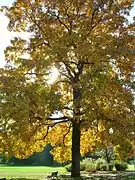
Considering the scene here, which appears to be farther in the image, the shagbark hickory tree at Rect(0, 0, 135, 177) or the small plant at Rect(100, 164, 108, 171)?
the small plant at Rect(100, 164, 108, 171)

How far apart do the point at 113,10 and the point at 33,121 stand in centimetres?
929

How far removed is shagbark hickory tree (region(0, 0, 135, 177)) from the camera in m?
24.6

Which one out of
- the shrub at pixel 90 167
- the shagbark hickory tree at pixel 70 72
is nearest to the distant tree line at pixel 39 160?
the shrub at pixel 90 167

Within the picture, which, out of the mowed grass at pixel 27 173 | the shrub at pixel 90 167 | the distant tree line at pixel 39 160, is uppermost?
the distant tree line at pixel 39 160

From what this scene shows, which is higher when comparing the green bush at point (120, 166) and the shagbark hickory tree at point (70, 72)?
the shagbark hickory tree at point (70, 72)

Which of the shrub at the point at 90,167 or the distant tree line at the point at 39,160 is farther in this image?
the distant tree line at the point at 39,160

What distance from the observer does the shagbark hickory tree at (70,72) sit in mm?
24641

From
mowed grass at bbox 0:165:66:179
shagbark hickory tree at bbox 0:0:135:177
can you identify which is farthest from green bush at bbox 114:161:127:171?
shagbark hickory tree at bbox 0:0:135:177

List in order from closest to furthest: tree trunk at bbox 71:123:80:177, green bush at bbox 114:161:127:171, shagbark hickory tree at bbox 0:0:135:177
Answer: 1. shagbark hickory tree at bbox 0:0:135:177
2. tree trunk at bbox 71:123:80:177
3. green bush at bbox 114:161:127:171

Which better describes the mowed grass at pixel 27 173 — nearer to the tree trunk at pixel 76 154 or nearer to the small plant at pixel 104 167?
the tree trunk at pixel 76 154

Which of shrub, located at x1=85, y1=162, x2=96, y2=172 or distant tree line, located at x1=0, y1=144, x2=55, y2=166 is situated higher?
distant tree line, located at x1=0, y1=144, x2=55, y2=166

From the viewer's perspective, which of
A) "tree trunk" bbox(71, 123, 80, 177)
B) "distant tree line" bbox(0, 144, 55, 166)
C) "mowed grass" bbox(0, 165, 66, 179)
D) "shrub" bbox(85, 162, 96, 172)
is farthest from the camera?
"distant tree line" bbox(0, 144, 55, 166)

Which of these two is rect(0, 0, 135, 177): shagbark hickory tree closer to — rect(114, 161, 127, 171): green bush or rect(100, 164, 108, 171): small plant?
rect(100, 164, 108, 171): small plant

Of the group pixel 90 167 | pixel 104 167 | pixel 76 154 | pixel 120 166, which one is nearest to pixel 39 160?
pixel 120 166
